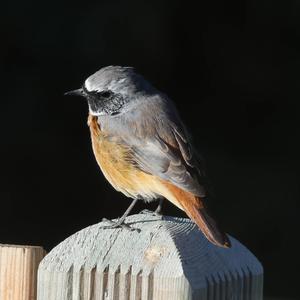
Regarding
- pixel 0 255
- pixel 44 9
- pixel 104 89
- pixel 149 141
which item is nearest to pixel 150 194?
pixel 149 141

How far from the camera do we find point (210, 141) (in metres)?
10.2

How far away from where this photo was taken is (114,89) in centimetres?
464

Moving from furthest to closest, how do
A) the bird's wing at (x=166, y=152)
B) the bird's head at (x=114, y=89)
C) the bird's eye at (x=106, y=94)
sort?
the bird's eye at (x=106, y=94) < the bird's head at (x=114, y=89) < the bird's wing at (x=166, y=152)

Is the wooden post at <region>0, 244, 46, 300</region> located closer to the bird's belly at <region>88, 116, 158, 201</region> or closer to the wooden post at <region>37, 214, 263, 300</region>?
the wooden post at <region>37, 214, 263, 300</region>

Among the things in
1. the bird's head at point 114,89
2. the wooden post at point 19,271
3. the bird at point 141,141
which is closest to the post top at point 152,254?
the wooden post at point 19,271

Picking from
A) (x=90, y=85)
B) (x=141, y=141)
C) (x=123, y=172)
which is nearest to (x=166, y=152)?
(x=141, y=141)

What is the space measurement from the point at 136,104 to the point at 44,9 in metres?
4.89

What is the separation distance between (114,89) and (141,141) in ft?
1.15

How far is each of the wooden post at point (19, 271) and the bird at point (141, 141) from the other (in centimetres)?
83

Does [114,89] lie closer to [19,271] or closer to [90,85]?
[90,85]

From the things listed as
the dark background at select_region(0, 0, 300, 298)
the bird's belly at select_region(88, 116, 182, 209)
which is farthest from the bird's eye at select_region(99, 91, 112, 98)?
the dark background at select_region(0, 0, 300, 298)

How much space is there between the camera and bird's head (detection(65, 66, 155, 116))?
4539 mm

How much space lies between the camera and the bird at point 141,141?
4.04 meters

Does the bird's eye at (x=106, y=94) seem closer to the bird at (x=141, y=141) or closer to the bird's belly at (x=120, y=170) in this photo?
the bird at (x=141, y=141)
